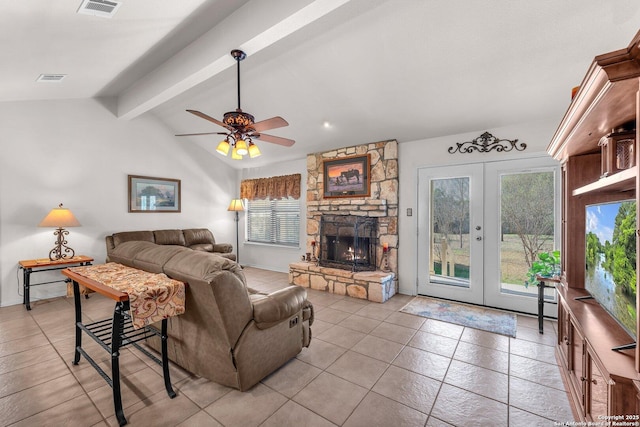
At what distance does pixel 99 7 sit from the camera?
A: 7.12 ft

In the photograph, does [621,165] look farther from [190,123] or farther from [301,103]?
[190,123]

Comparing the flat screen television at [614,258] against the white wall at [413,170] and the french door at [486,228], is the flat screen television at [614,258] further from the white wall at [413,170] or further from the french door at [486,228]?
the white wall at [413,170]

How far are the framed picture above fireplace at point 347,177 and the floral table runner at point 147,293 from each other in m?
3.48

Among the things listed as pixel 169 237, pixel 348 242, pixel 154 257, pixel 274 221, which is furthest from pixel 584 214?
pixel 169 237

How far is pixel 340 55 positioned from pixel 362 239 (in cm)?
281

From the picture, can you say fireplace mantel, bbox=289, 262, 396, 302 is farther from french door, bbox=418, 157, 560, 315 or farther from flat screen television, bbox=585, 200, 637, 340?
flat screen television, bbox=585, 200, 637, 340

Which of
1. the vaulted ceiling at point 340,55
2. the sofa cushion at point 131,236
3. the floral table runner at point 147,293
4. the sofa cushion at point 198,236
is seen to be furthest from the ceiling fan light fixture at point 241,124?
the sofa cushion at point 198,236

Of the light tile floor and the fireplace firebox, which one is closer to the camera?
the light tile floor

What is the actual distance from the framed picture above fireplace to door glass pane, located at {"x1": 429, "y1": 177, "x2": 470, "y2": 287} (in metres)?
1.11

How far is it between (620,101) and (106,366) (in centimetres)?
388

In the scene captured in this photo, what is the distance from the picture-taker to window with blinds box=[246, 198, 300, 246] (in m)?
6.11

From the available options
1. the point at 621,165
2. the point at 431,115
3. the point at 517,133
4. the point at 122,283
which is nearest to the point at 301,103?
the point at 431,115

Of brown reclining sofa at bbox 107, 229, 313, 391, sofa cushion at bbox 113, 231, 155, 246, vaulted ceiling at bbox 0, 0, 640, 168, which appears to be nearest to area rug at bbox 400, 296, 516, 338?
brown reclining sofa at bbox 107, 229, 313, 391

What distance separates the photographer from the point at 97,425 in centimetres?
175
